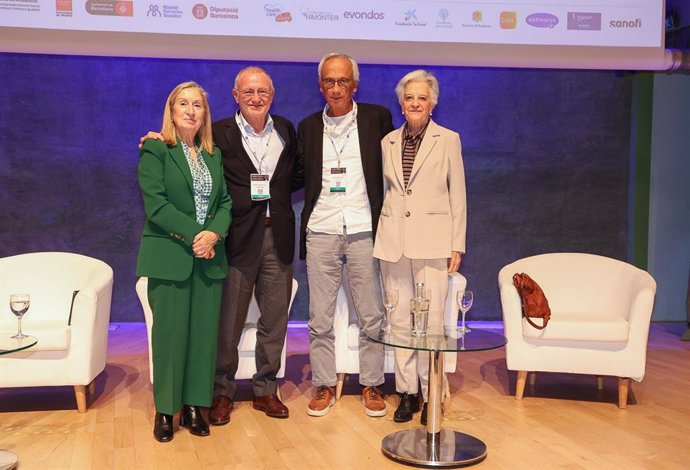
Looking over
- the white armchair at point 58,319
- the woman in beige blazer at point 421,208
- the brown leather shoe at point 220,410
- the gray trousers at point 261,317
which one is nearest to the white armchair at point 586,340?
the woman in beige blazer at point 421,208

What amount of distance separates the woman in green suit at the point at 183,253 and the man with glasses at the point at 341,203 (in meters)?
0.52

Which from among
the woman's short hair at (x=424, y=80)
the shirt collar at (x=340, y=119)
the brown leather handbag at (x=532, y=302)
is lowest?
the brown leather handbag at (x=532, y=302)

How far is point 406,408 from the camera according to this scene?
3.96 meters

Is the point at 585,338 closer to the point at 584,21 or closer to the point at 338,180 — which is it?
the point at 338,180

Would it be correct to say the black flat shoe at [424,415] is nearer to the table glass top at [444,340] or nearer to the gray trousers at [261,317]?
the table glass top at [444,340]

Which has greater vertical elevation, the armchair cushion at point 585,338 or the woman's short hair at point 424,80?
the woman's short hair at point 424,80

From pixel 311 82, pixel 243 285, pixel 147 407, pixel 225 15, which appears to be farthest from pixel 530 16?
pixel 147 407

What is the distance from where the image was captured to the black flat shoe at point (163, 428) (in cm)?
360

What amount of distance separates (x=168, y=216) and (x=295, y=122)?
3.13 meters

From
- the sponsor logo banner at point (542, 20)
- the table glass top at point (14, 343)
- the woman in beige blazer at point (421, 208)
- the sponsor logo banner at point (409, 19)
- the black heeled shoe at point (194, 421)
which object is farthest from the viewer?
the sponsor logo banner at point (542, 20)

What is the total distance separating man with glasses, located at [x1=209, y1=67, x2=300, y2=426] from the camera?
12.8 ft

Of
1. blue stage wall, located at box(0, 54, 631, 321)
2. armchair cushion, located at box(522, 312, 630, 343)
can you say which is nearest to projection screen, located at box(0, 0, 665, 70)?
blue stage wall, located at box(0, 54, 631, 321)

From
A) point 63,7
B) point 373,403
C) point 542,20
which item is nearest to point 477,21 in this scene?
point 542,20

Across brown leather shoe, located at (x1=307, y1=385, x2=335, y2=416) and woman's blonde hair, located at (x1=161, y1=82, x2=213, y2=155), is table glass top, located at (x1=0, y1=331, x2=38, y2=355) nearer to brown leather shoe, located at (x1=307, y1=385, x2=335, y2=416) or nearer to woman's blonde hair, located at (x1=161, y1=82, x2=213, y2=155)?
woman's blonde hair, located at (x1=161, y1=82, x2=213, y2=155)
